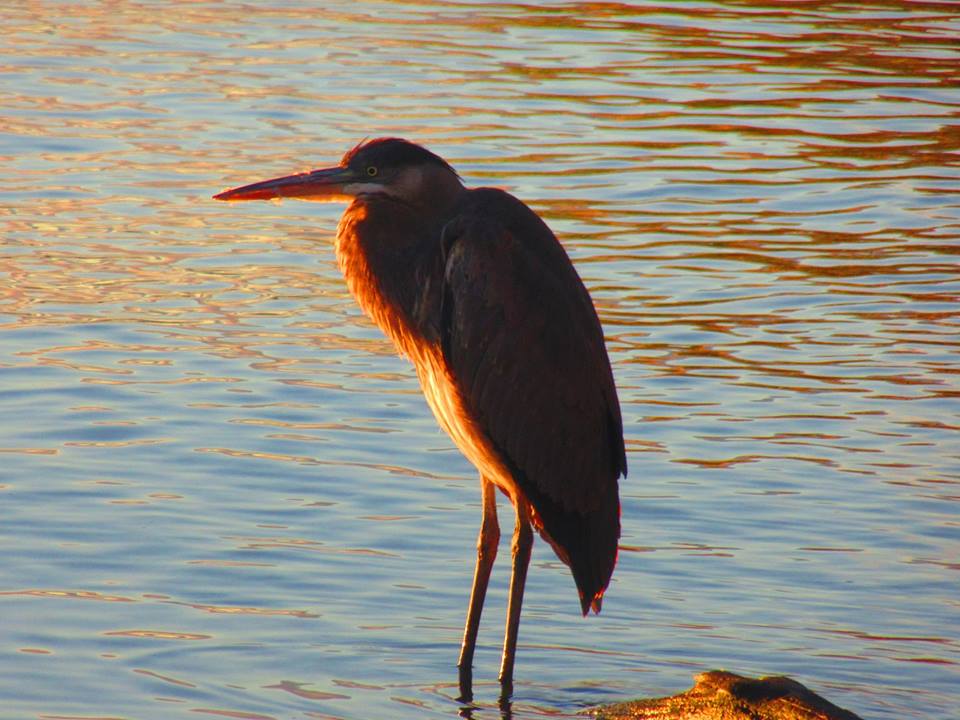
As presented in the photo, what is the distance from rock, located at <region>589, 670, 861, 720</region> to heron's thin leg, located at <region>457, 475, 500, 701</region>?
0.92 m

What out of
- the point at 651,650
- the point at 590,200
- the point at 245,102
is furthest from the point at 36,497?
the point at 245,102

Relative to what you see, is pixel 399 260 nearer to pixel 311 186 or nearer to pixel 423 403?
pixel 311 186

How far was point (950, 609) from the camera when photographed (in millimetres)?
7148

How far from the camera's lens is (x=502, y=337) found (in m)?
6.46

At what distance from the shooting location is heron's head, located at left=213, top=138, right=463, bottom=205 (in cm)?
654

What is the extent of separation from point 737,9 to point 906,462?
15.4 m

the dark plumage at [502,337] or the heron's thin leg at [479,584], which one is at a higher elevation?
the dark plumage at [502,337]

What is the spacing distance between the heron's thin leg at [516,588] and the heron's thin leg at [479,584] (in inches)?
3.5

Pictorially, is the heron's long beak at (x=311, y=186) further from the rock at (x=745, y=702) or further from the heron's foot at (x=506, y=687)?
the rock at (x=745, y=702)

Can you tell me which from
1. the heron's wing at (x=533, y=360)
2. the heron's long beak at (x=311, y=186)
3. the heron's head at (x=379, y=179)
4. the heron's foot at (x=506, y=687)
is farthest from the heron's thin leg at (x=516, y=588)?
the heron's long beak at (x=311, y=186)

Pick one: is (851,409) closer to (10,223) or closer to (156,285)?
(156,285)

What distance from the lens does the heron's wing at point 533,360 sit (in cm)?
641

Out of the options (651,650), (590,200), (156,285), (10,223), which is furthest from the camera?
(590,200)

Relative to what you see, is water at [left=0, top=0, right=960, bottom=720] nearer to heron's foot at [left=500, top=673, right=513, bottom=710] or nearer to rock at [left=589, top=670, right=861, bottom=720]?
heron's foot at [left=500, top=673, right=513, bottom=710]
